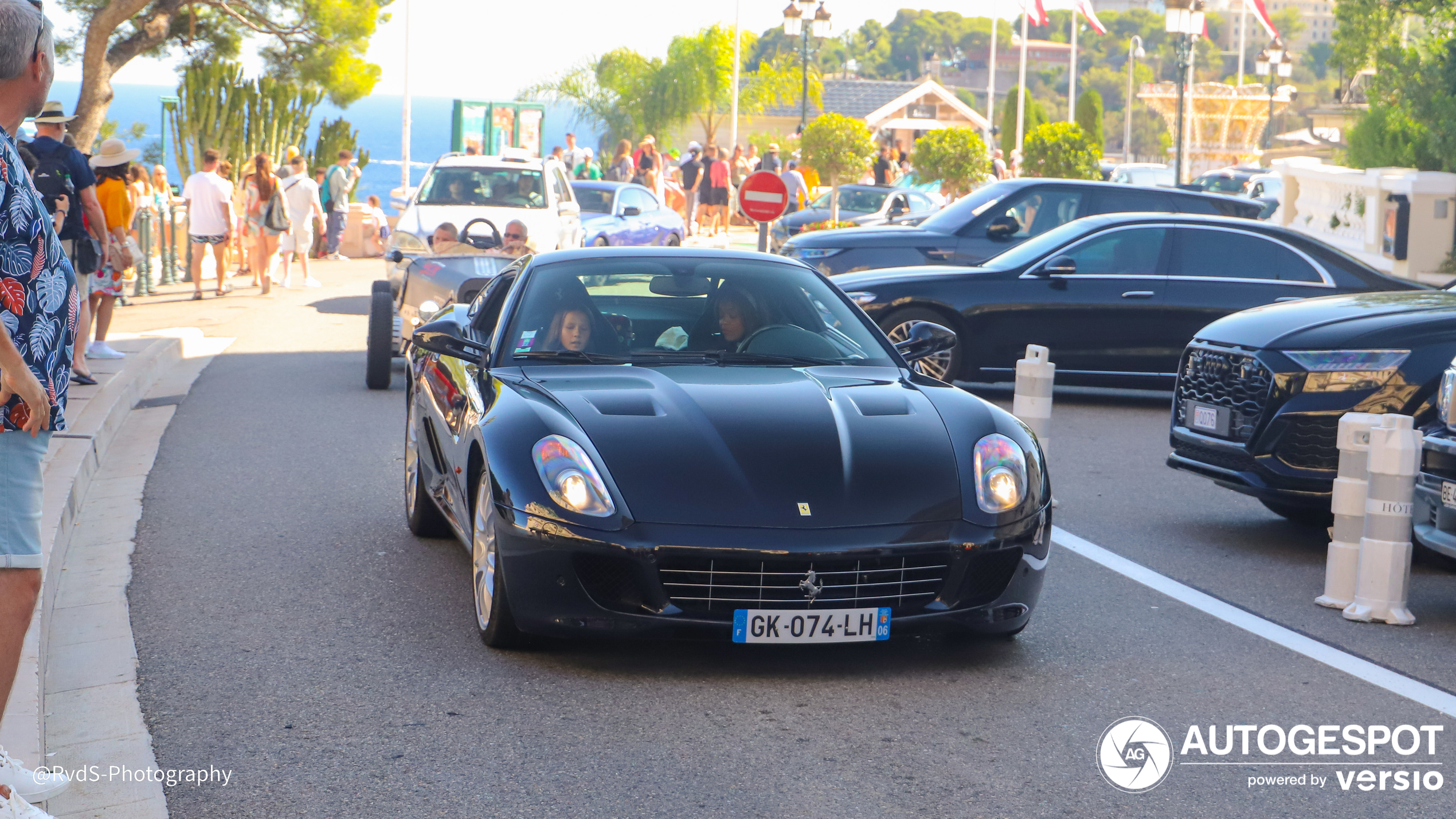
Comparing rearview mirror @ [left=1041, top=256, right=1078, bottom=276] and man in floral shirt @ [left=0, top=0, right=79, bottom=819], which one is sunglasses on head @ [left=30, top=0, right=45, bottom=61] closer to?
man in floral shirt @ [left=0, top=0, right=79, bottom=819]

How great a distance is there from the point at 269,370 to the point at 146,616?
8.23 meters

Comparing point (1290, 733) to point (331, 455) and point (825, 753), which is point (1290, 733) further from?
point (331, 455)

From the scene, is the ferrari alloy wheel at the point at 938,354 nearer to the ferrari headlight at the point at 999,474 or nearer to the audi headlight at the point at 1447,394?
the audi headlight at the point at 1447,394

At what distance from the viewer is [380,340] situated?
41.4ft

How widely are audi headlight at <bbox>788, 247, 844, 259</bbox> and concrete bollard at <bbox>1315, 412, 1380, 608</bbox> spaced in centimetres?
907

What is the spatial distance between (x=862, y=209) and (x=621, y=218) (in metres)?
9.50

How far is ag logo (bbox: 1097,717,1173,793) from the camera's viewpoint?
173 inches

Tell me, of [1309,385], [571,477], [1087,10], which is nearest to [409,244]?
[1309,385]

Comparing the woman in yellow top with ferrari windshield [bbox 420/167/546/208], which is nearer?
the woman in yellow top

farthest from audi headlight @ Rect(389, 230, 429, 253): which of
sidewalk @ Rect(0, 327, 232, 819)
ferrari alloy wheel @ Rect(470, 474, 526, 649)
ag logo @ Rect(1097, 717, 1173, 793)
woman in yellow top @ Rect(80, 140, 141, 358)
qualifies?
ag logo @ Rect(1097, 717, 1173, 793)

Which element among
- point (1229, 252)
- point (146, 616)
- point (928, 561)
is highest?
point (1229, 252)

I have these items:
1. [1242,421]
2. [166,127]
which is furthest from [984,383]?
[166,127]

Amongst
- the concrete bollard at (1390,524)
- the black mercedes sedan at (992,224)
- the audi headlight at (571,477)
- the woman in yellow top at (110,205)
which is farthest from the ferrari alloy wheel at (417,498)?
the black mercedes sedan at (992,224)

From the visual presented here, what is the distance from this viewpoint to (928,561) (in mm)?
5164
